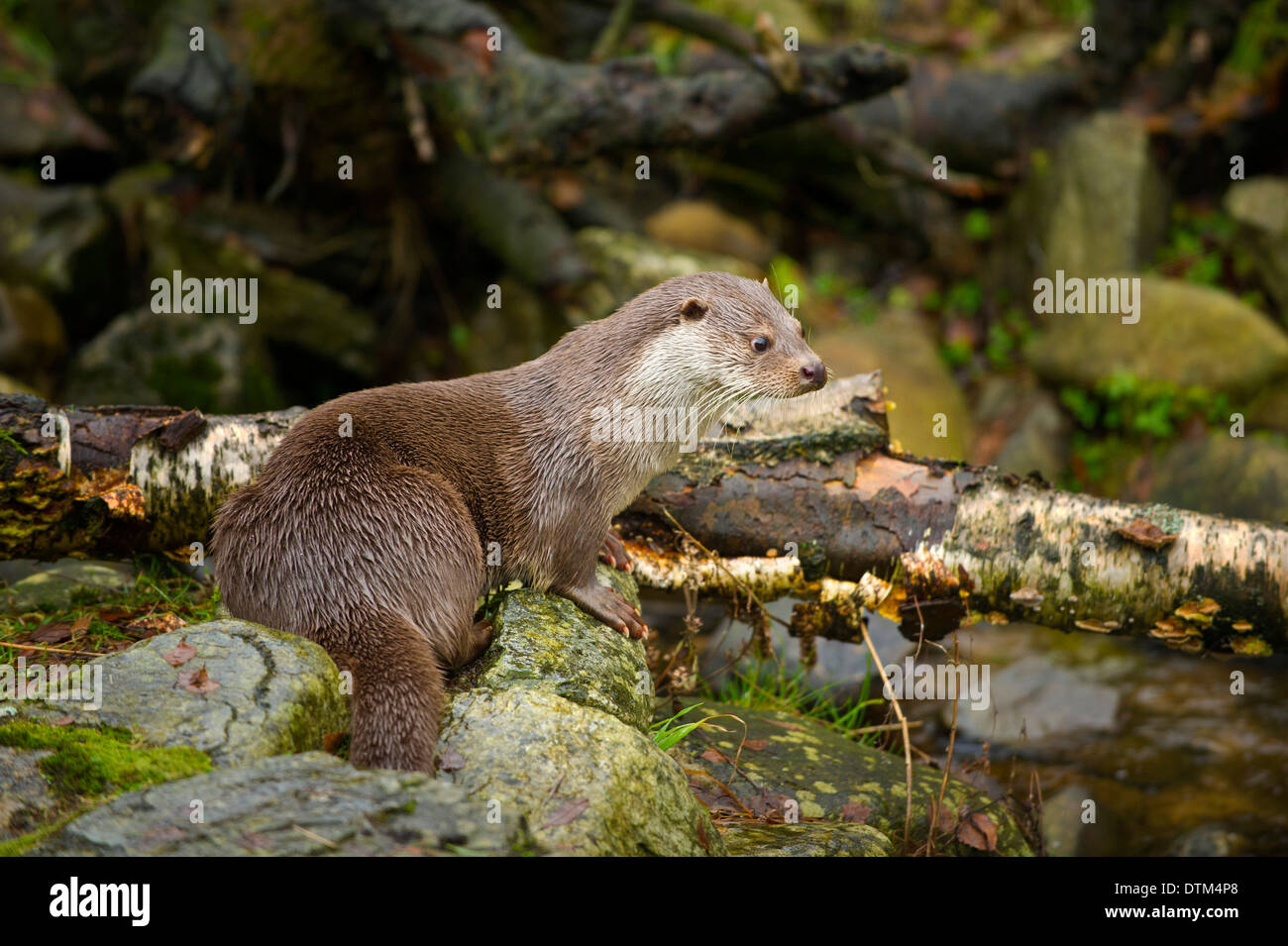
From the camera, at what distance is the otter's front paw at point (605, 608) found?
Answer: 347 cm

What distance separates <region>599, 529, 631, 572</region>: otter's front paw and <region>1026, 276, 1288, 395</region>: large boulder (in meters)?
4.66

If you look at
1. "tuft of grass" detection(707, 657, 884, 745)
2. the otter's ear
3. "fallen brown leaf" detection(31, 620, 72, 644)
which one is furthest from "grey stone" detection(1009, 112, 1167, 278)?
"fallen brown leaf" detection(31, 620, 72, 644)

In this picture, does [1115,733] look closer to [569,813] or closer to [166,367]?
[569,813]

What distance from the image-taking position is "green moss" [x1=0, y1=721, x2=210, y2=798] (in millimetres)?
2324

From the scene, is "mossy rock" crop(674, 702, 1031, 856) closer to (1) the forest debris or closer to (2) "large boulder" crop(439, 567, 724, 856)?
(2) "large boulder" crop(439, 567, 724, 856)

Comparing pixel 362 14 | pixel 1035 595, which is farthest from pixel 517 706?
pixel 362 14

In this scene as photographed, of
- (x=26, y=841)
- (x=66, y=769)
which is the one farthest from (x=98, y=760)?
(x=26, y=841)

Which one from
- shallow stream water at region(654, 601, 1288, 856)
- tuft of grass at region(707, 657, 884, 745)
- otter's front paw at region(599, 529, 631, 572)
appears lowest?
shallow stream water at region(654, 601, 1288, 856)

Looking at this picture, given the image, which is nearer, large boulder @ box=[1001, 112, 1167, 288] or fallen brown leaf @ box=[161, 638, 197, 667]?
fallen brown leaf @ box=[161, 638, 197, 667]

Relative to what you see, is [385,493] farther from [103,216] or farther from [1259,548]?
[103,216]

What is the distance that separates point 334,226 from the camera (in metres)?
7.83

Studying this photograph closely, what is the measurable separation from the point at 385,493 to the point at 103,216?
576 centimetres

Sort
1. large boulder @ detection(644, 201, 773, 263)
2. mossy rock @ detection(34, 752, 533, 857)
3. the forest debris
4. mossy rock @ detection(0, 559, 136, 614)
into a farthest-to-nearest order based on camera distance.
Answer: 1. large boulder @ detection(644, 201, 773, 263)
2. the forest debris
3. mossy rock @ detection(0, 559, 136, 614)
4. mossy rock @ detection(34, 752, 533, 857)

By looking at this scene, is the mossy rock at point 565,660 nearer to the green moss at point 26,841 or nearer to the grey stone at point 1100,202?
the green moss at point 26,841
